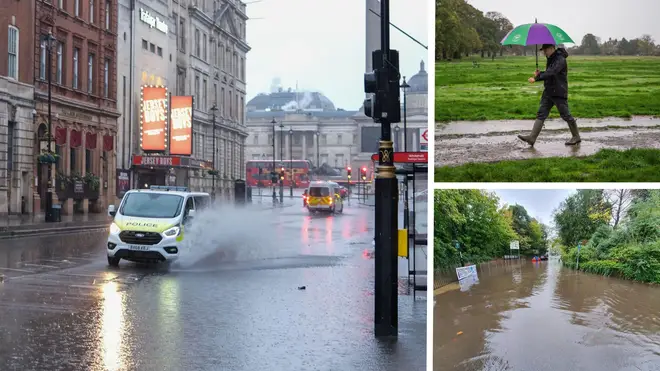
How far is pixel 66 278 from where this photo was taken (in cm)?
1334

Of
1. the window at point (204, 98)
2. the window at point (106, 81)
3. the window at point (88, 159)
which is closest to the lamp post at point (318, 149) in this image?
the window at point (204, 98)

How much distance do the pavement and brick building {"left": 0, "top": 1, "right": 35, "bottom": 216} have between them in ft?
48.3

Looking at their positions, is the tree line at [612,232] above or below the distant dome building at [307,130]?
below

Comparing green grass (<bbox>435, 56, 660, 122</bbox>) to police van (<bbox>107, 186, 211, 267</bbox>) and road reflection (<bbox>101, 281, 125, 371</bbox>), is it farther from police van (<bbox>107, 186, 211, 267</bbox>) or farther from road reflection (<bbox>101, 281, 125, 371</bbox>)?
police van (<bbox>107, 186, 211, 267</bbox>)

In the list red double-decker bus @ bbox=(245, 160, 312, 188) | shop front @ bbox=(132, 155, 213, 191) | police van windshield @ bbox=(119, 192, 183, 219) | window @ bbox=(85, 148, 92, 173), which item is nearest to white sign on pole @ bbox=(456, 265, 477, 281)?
police van windshield @ bbox=(119, 192, 183, 219)

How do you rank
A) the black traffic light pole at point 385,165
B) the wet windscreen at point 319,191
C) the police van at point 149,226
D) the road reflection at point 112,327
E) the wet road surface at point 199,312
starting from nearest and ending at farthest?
the road reflection at point 112,327
the wet road surface at point 199,312
the black traffic light pole at point 385,165
the police van at point 149,226
the wet windscreen at point 319,191

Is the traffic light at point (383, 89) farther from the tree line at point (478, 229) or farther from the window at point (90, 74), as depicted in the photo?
the window at point (90, 74)

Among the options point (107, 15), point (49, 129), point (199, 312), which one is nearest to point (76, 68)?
point (107, 15)

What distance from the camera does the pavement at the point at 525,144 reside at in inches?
210

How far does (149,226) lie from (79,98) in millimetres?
7921

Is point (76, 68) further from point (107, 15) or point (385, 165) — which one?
point (385, 165)

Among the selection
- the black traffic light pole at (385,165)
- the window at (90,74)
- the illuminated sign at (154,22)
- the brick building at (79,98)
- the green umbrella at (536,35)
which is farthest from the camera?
the illuminated sign at (154,22)

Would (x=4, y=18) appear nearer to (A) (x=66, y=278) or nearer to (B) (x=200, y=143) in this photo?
(B) (x=200, y=143)

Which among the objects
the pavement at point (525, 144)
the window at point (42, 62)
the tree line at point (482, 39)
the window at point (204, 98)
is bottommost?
the pavement at point (525, 144)
